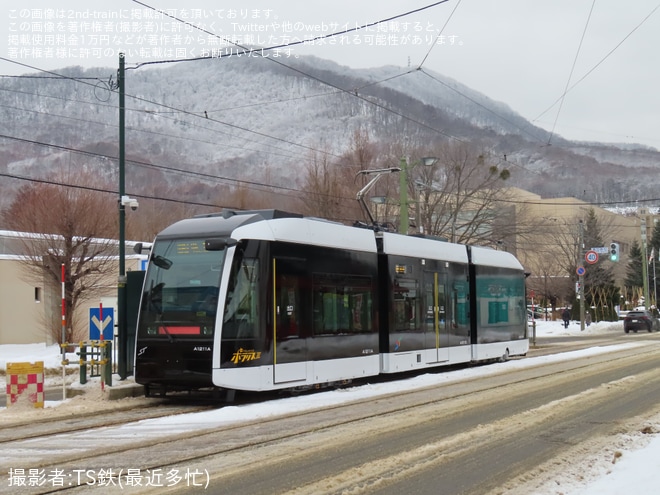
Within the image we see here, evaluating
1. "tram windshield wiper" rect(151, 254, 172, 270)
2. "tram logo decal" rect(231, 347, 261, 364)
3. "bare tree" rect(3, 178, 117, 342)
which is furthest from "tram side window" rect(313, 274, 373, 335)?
"bare tree" rect(3, 178, 117, 342)

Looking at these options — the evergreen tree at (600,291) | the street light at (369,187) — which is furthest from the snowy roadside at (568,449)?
the evergreen tree at (600,291)

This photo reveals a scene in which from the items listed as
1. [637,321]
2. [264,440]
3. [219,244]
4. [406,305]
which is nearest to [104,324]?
[219,244]

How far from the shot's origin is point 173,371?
13.9m

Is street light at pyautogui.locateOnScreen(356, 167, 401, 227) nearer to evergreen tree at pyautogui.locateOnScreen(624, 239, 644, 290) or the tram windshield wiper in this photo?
the tram windshield wiper

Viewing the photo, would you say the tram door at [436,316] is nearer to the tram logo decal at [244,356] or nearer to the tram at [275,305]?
the tram at [275,305]

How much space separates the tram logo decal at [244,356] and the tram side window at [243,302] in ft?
0.85

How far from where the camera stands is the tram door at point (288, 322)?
14.4 m

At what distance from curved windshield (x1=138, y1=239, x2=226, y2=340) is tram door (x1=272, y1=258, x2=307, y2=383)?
1242 mm

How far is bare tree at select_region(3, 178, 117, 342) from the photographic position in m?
33.8

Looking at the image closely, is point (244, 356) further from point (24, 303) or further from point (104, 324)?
point (24, 303)

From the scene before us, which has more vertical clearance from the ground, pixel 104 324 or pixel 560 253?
pixel 560 253

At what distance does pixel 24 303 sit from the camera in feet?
115

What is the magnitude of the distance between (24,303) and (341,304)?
23.2 m

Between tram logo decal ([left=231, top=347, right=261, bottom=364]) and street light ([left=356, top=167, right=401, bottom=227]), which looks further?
street light ([left=356, top=167, right=401, bottom=227])
